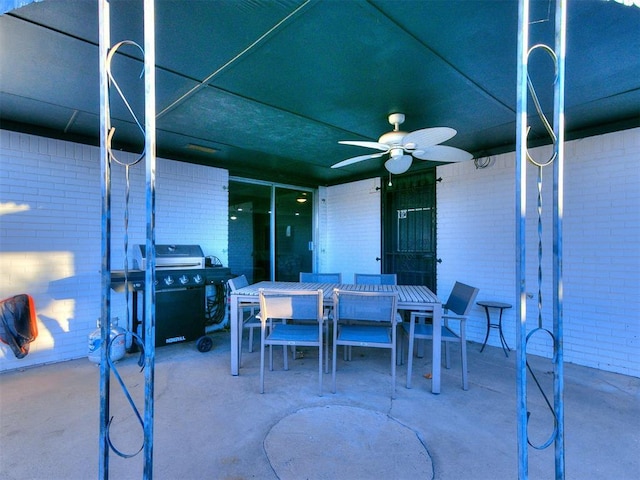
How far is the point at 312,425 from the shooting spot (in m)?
2.18

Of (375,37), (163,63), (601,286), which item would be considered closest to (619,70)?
(375,37)

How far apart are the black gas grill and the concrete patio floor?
613 mm

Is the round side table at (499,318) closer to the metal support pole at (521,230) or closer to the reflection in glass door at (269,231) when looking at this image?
the metal support pole at (521,230)

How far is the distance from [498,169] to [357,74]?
2706 millimetres

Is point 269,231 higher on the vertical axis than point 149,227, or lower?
higher

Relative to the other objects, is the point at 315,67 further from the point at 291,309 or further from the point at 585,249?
the point at 585,249

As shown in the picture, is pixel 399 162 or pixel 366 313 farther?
pixel 399 162

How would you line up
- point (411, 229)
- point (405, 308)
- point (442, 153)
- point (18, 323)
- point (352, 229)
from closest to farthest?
point (405, 308) < point (442, 153) < point (18, 323) < point (411, 229) < point (352, 229)

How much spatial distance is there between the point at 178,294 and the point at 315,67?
3.01 metres

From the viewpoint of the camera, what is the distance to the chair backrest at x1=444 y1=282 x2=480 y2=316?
279 centimetres

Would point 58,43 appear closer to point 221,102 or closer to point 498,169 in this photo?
point 221,102

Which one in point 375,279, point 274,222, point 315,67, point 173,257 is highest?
point 315,67

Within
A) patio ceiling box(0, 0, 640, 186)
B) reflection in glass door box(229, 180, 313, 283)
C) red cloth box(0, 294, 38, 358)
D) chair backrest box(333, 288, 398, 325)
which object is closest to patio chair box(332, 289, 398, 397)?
chair backrest box(333, 288, 398, 325)

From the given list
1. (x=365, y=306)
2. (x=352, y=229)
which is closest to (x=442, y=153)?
(x=365, y=306)
